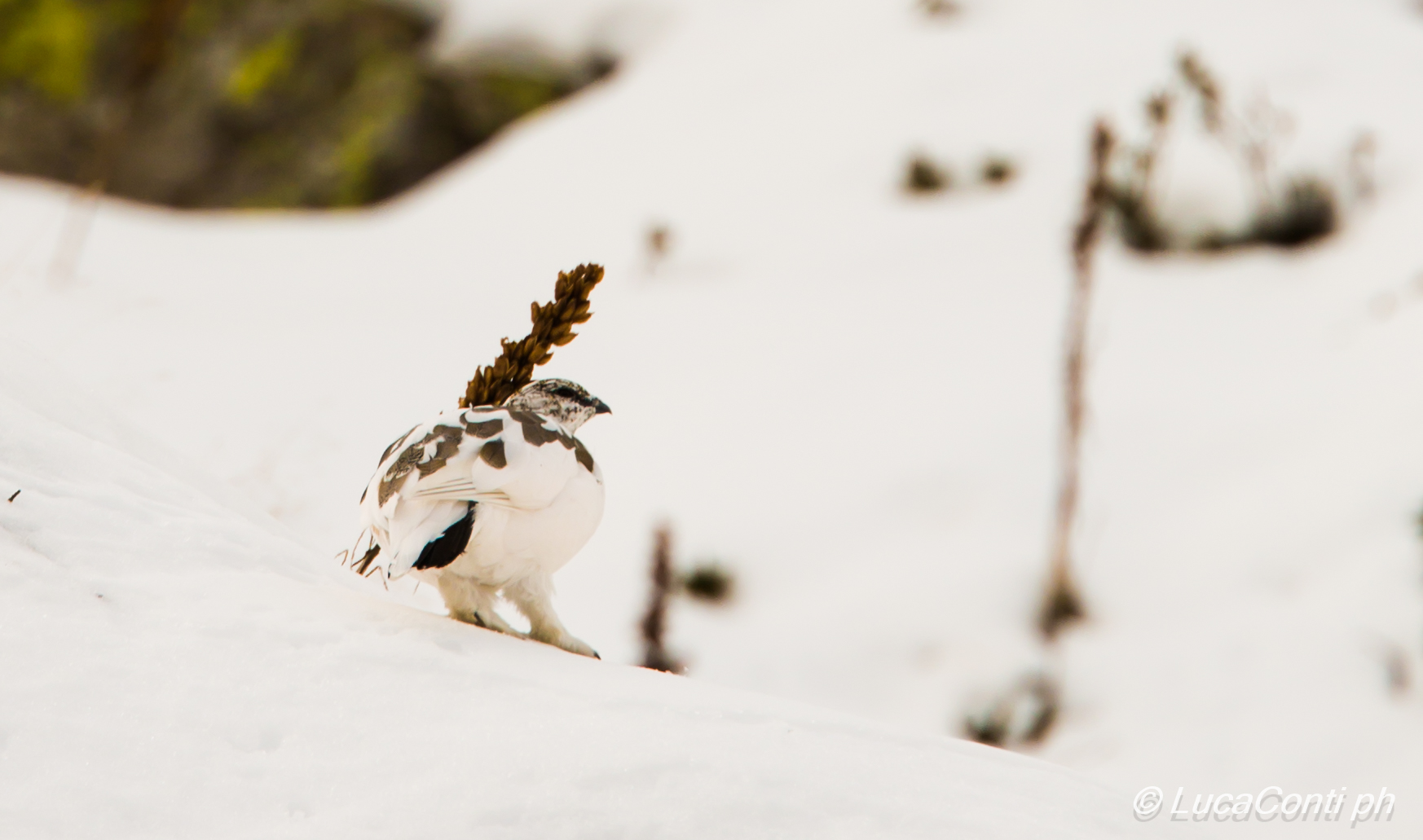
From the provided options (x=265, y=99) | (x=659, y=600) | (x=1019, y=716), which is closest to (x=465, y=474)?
(x=659, y=600)

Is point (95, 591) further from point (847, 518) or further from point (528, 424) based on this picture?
point (847, 518)

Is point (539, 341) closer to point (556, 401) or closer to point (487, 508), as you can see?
point (556, 401)

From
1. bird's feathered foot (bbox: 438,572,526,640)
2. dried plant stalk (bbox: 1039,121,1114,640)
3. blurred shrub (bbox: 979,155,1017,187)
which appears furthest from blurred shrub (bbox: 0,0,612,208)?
bird's feathered foot (bbox: 438,572,526,640)

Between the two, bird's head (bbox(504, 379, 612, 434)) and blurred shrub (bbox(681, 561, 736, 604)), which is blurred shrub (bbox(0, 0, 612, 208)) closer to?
blurred shrub (bbox(681, 561, 736, 604))

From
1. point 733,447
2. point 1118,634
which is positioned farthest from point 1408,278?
point 733,447

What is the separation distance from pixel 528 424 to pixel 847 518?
347 cm

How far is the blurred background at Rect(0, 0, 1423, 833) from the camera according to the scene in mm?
3988

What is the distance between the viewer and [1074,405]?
15.0 feet

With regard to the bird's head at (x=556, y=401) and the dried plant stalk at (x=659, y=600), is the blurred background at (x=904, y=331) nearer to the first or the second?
the dried plant stalk at (x=659, y=600)

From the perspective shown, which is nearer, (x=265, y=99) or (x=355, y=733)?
(x=355, y=733)

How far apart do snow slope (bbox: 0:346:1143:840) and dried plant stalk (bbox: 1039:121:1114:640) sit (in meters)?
2.98

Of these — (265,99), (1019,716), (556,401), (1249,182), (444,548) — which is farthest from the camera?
(265,99)

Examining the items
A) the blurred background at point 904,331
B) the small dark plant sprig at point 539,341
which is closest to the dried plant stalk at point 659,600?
the blurred background at point 904,331

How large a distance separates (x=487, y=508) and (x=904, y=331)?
476 centimetres
